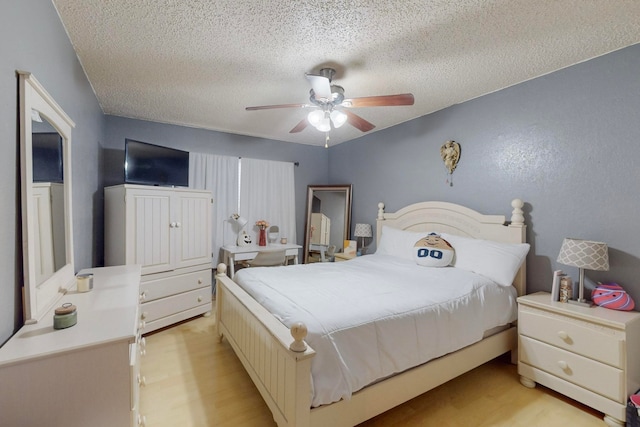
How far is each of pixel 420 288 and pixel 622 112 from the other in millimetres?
1856

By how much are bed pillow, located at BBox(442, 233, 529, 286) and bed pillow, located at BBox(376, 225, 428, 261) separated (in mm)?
440

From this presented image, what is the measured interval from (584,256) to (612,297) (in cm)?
35

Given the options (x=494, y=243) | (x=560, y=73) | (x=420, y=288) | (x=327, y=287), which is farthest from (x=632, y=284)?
(x=327, y=287)

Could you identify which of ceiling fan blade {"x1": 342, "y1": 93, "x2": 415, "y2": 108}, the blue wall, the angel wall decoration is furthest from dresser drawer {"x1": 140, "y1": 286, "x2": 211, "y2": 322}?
the angel wall decoration

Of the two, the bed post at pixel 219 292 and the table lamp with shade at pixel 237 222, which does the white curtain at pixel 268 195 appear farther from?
the bed post at pixel 219 292

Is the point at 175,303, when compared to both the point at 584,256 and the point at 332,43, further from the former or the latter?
the point at 584,256

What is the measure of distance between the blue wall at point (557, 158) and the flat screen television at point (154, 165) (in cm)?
296

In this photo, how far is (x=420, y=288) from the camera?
204cm

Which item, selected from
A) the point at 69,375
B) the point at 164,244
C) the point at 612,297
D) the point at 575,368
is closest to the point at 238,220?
the point at 164,244

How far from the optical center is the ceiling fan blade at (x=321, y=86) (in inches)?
72.6

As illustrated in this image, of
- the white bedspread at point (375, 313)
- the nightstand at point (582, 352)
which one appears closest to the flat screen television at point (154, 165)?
the white bedspread at point (375, 313)

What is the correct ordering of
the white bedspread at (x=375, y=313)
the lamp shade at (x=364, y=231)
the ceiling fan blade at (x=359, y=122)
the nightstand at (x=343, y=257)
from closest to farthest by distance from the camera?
the white bedspread at (x=375, y=313)
the ceiling fan blade at (x=359, y=122)
the nightstand at (x=343, y=257)
the lamp shade at (x=364, y=231)

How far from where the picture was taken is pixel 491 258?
233cm

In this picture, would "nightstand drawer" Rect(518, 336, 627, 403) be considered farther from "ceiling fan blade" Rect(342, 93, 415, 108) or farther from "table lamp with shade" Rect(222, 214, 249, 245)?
"table lamp with shade" Rect(222, 214, 249, 245)
